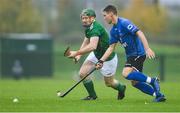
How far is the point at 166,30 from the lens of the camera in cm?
6494

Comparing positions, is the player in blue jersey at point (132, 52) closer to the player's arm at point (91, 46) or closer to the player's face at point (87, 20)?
the player's arm at point (91, 46)

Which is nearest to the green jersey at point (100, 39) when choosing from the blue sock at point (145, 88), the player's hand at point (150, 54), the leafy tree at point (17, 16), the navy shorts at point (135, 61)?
the navy shorts at point (135, 61)

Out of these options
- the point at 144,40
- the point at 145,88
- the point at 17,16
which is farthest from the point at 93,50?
the point at 17,16

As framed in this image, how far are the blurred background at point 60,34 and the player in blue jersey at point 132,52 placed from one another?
17.8 metres

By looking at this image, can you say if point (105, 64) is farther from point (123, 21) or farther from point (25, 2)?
point (25, 2)

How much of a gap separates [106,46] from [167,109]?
3070 mm

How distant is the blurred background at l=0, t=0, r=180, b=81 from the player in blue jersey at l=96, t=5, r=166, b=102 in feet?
58.3

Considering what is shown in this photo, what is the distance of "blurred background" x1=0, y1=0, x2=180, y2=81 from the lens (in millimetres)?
38062

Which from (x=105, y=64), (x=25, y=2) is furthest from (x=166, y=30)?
(x=105, y=64)

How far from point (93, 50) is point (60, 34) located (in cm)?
4916

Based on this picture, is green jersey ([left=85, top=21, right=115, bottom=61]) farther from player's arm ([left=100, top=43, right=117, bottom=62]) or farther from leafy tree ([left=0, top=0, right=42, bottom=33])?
leafy tree ([left=0, top=0, right=42, bottom=33])

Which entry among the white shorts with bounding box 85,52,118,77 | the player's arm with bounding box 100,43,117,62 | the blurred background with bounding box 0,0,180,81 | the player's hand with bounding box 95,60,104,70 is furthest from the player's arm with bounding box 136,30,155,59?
the blurred background with bounding box 0,0,180,81

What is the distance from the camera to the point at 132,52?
17.1m

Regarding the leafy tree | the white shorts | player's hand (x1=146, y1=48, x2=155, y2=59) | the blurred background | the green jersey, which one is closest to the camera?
player's hand (x1=146, y1=48, x2=155, y2=59)
